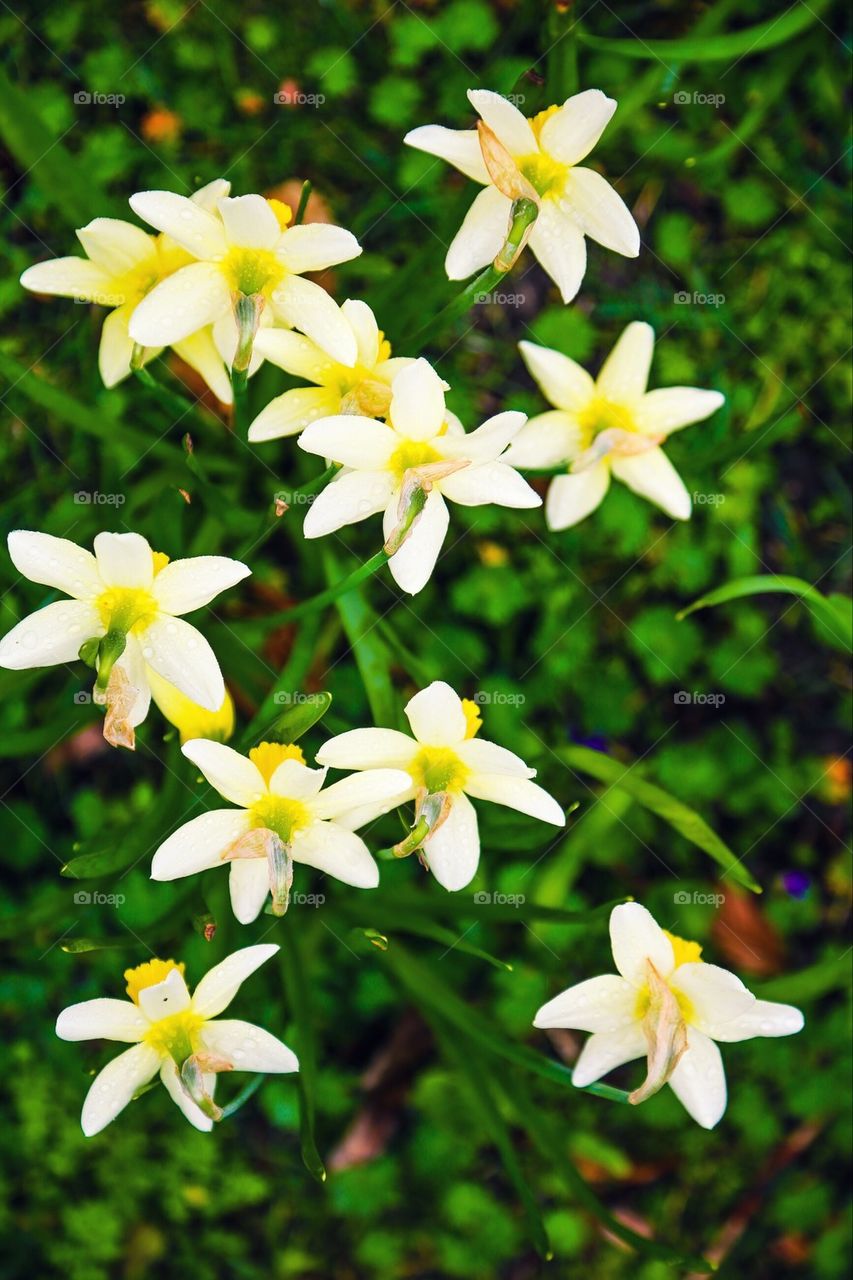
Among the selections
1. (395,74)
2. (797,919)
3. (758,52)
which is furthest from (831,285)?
(797,919)

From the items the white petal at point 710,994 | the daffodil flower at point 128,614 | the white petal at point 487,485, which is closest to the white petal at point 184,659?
the daffodil flower at point 128,614

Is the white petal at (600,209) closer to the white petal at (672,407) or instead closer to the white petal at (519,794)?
the white petal at (672,407)

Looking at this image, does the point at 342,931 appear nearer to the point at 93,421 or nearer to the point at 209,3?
the point at 93,421

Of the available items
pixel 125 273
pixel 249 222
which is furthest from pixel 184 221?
pixel 125 273

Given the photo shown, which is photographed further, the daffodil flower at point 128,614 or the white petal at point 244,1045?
the white petal at point 244,1045
